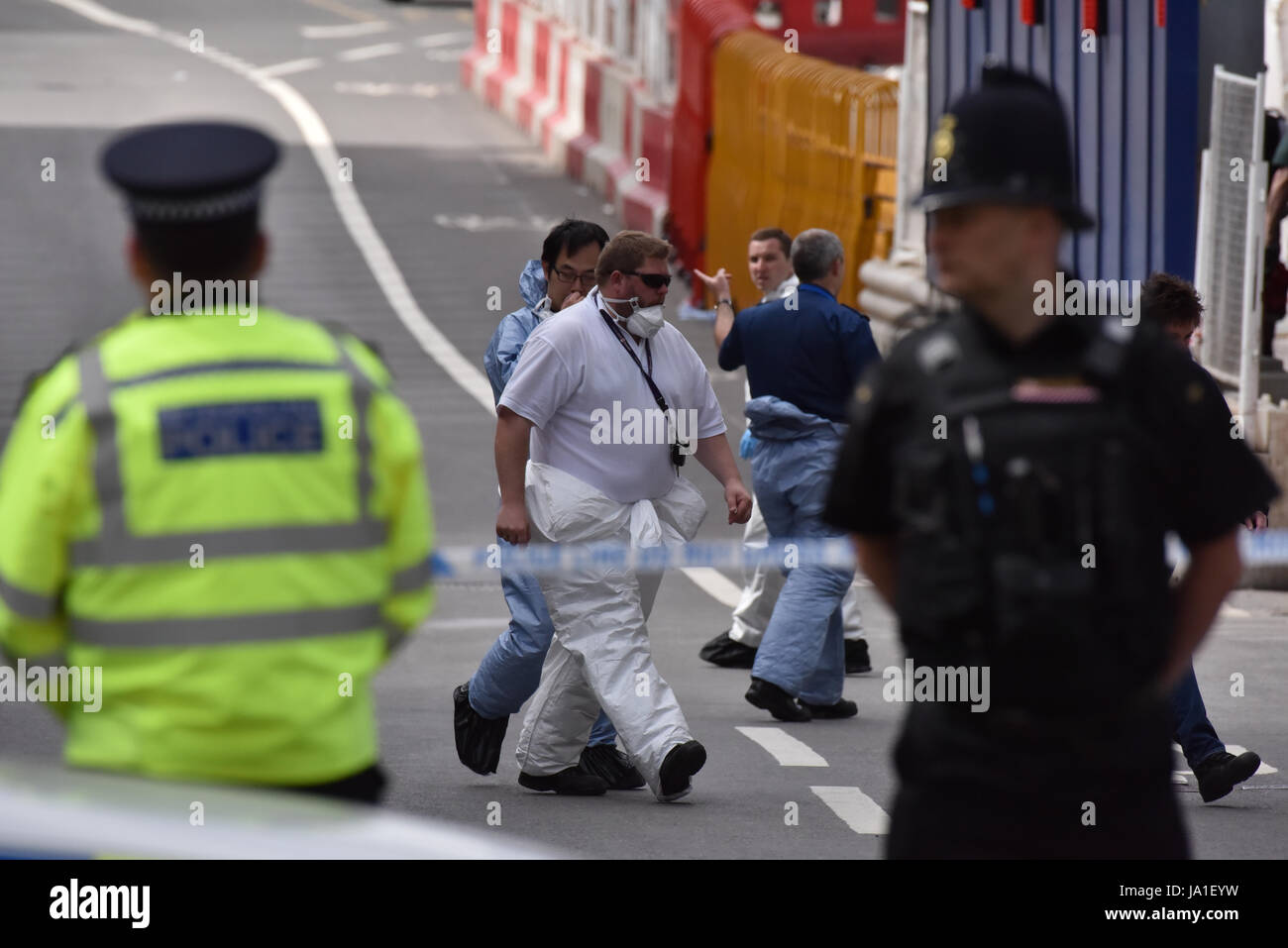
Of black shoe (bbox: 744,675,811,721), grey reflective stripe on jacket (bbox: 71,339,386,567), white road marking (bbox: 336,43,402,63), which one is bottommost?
white road marking (bbox: 336,43,402,63)

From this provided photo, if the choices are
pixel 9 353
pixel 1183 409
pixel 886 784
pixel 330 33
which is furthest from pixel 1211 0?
pixel 330 33

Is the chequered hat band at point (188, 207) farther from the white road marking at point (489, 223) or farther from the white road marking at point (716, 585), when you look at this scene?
the white road marking at point (489, 223)

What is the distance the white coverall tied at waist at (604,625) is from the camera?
754 centimetres

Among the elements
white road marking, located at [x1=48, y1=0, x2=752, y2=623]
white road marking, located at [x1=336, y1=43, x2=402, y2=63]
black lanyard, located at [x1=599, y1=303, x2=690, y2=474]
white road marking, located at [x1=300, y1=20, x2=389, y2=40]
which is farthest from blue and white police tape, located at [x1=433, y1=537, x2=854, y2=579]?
white road marking, located at [x1=300, y1=20, x2=389, y2=40]

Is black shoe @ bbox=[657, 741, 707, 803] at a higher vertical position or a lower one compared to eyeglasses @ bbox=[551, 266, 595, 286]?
lower

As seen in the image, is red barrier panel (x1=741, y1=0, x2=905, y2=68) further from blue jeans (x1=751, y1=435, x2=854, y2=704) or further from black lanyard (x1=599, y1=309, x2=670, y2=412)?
black lanyard (x1=599, y1=309, x2=670, y2=412)

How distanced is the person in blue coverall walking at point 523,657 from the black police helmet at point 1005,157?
440 cm

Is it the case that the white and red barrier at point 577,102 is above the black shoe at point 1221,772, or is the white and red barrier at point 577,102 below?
A: below

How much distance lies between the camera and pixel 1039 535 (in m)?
3.39

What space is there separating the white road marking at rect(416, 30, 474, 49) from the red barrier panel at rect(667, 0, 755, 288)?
68.3 ft

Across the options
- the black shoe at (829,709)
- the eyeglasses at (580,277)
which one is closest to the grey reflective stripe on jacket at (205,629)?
the eyeglasses at (580,277)

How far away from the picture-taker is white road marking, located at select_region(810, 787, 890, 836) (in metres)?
7.42

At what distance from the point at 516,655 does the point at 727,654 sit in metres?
2.85
